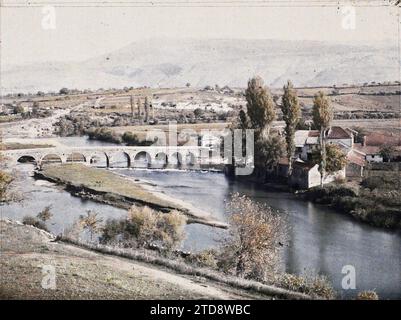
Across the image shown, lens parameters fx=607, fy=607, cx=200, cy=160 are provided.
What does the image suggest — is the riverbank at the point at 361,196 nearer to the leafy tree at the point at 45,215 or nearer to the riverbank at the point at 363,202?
the riverbank at the point at 363,202

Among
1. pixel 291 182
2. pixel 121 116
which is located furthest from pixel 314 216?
pixel 121 116

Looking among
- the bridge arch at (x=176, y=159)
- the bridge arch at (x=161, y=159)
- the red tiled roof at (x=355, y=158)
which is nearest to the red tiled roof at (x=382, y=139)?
the red tiled roof at (x=355, y=158)

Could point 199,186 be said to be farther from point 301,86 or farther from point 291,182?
point 301,86

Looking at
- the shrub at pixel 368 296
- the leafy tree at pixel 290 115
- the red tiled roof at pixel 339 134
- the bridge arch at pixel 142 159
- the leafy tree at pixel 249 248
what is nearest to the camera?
the shrub at pixel 368 296

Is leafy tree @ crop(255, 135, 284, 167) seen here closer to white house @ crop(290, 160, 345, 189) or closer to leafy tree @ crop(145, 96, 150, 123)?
white house @ crop(290, 160, 345, 189)

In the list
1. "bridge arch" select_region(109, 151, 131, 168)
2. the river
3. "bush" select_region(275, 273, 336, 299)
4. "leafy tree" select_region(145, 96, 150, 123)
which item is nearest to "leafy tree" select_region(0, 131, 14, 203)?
the river

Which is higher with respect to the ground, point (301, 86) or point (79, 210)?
point (301, 86)

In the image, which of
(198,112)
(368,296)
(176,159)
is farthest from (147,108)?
(368,296)
